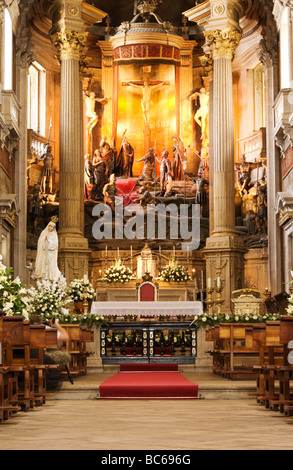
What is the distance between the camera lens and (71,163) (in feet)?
82.3

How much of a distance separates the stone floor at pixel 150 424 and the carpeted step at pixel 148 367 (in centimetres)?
437

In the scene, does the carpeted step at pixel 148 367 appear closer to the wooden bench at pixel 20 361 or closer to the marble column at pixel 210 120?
the wooden bench at pixel 20 361

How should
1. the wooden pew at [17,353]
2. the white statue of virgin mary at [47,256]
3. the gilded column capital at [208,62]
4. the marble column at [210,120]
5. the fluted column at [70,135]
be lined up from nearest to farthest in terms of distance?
the wooden pew at [17,353] → the white statue of virgin mary at [47,256] → the fluted column at [70,135] → the marble column at [210,120] → the gilded column capital at [208,62]

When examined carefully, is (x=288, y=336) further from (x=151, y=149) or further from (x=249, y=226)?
(x=151, y=149)

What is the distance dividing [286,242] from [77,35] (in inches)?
344

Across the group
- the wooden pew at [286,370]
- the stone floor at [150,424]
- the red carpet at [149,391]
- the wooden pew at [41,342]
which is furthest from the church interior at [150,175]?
Answer: the wooden pew at [286,370]

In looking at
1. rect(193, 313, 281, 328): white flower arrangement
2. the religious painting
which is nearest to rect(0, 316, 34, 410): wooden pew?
rect(193, 313, 281, 328): white flower arrangement

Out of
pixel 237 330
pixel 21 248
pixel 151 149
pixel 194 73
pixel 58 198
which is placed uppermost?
pixel 194 73

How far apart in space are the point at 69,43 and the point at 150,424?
18578 millimetres

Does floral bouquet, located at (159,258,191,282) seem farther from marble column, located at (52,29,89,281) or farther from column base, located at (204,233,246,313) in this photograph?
marble column, located at (52,29,89,281)

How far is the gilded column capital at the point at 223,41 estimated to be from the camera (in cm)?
2534

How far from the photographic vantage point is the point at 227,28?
25359mm

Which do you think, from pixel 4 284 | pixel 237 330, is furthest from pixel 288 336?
pixel 237 330

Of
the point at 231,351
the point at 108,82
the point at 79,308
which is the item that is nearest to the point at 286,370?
the point at 231,351
